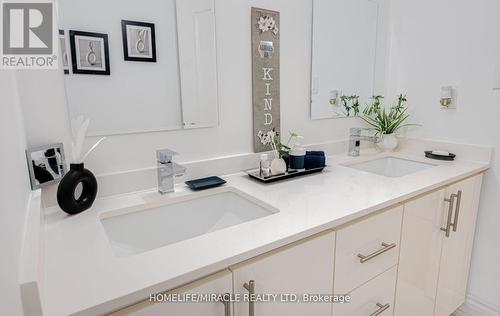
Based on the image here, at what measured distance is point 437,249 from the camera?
53.7 inches

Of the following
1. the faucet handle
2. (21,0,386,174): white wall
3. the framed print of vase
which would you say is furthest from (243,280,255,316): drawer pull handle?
the framed print of vase

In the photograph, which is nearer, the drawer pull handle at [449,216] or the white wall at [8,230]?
the white wall at [8,230]

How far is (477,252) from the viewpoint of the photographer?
1658 millimetres

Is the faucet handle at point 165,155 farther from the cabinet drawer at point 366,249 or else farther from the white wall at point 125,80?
the cabinet drawer at point 366,249

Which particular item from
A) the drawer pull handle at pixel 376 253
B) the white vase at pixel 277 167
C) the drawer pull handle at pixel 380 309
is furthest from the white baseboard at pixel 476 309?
the white vase at pixel 277 167

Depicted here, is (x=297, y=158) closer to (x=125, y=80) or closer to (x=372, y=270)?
(x=372, y=270)

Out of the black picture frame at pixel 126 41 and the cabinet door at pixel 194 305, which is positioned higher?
the black picture frame at pixel 126 41

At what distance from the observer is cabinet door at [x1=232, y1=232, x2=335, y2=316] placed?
757 mm

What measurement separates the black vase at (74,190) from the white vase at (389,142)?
61.5 inches

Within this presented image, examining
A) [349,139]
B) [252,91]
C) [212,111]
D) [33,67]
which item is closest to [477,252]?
→ [349,139]

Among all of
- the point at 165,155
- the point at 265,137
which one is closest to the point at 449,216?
the point at 265,137

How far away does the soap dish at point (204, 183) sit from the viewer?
3.86 feet

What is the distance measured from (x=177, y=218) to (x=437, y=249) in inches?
44.5

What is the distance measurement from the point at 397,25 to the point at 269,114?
1.07 metres
